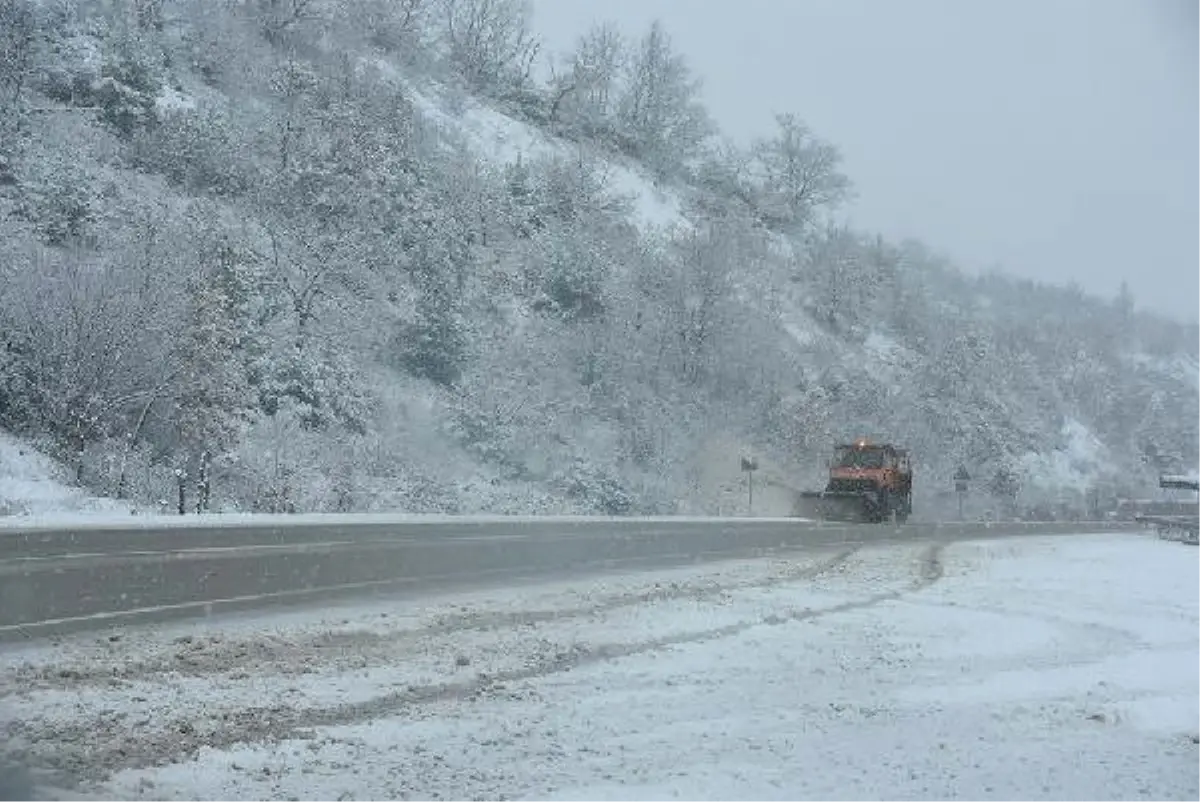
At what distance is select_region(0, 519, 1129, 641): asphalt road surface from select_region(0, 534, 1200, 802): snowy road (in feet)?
3.50

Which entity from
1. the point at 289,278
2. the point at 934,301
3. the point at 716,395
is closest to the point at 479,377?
the point at 289,278

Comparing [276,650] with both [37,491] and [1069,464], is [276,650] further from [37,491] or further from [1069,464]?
[1069,464]

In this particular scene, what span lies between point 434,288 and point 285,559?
27.7m

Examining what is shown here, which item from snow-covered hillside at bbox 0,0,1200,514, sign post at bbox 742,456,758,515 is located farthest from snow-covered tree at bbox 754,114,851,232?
sign post at bbox 742,456,758,515

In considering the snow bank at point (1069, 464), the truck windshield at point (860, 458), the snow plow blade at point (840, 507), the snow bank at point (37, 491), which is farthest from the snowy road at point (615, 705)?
the snow bank at point (1069, 464)

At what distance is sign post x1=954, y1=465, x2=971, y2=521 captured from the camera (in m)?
58.4

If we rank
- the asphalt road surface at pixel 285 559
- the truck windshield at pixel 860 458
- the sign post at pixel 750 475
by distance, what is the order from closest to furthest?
1. the asphalt road surface at pixel 285 559
2. the sign post at pixel 750 475
3. the truck windshield at pixel 860 458

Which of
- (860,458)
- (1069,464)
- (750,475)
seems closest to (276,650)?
(860,458)

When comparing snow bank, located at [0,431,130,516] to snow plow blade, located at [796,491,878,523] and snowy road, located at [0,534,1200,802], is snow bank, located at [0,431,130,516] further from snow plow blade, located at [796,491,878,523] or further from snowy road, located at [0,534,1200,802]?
snow plow blade, located at [796,491,878,523]

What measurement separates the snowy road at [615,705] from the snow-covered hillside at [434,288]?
1632 centimetres

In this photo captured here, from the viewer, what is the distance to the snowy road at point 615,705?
841cm

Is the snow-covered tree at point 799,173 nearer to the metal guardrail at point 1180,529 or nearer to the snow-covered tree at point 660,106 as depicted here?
the snow-covered tree at point 660,106

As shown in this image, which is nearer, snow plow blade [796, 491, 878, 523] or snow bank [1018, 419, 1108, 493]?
snow plow blade [796, 491, 878, 523]

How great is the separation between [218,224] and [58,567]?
83.5 feet
